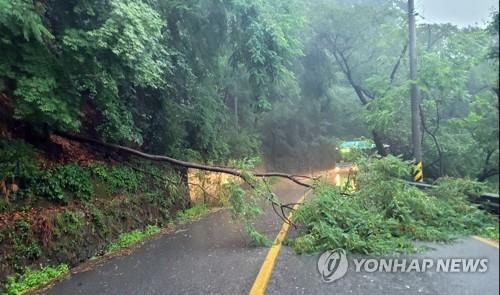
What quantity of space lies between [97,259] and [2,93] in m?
3.41

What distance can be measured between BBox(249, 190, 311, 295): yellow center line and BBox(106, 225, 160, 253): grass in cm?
325

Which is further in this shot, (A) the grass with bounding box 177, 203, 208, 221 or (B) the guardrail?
(A) the grass with bounding box 177, 203, 208, 221

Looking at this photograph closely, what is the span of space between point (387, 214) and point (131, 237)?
622 centimetres

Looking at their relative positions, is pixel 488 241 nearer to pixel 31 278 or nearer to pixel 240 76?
pixel 31 278

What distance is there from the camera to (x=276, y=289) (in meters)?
4.58

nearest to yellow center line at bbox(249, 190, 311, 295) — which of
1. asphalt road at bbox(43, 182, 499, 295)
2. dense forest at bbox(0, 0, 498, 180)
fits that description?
asphalt road at bbox(43, 182, 499, 295)

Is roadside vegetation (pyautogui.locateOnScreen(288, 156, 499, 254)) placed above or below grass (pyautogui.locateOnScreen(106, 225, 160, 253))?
above

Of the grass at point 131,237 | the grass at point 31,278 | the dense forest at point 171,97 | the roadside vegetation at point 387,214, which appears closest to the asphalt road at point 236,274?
the roadside vegetation at point 387,214

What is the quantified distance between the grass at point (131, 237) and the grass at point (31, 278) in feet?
4.83

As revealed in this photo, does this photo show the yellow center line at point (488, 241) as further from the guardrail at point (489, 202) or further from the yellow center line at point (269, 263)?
the yellow center line at point (269, 263)

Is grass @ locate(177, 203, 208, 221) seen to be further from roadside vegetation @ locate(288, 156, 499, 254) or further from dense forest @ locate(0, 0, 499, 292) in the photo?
roadside vegetation @ locate(288, 156, 499, 254)

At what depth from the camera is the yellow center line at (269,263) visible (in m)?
4.66

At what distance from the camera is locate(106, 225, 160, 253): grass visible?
7.99 meters

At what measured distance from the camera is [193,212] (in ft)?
42.0
